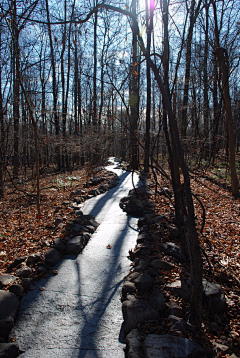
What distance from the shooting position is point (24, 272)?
3.21 meters

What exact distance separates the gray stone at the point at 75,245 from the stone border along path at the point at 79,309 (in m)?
0.11

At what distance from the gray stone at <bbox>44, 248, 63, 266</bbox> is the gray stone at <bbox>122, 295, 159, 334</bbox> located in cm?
146

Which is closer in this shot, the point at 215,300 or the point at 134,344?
the point at 134,344

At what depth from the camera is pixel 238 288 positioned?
321 cm

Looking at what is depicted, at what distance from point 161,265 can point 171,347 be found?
1337 millimetres

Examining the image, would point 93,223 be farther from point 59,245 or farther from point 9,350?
point 9,350

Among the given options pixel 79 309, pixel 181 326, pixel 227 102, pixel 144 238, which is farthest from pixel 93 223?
pixel 227 102

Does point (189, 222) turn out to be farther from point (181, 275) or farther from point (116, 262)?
point (116, 262)

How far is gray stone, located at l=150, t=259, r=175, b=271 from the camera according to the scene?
334 centimetres

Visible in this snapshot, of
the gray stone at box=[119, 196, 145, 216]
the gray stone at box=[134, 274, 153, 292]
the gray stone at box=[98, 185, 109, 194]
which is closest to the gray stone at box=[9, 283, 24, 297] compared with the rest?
the gray stone at box=[134, 274, 153, 292]

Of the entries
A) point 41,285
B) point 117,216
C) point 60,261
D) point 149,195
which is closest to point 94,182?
point 149,195

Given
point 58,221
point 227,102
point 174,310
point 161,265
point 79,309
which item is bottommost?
point 79,309

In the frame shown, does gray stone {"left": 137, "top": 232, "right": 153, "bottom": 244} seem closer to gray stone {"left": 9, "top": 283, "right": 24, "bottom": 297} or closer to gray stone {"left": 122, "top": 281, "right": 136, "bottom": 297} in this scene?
gray stone {"left": 122, "top": 281, "right": 136, "bottom": 297}

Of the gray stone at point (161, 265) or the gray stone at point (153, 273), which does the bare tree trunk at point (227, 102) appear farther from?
the gray stone at point (153, 273)
